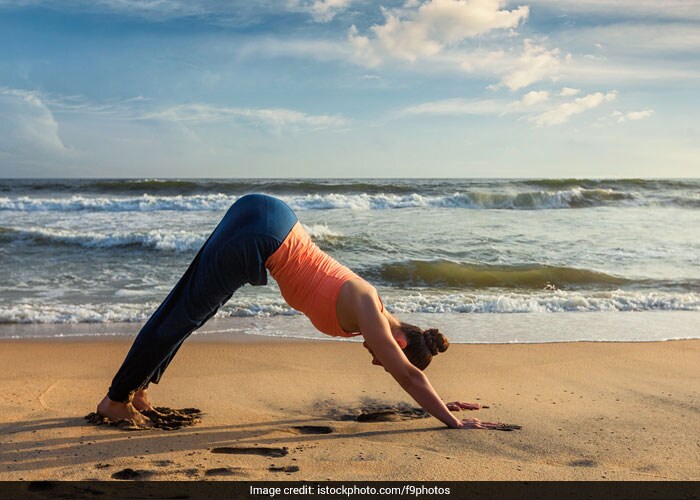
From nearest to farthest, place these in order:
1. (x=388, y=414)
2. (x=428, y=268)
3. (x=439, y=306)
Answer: (x=388, y=414)
(x=439, y=306)
(x=428, y=268)

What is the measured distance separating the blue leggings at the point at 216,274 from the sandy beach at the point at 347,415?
1.49 feet

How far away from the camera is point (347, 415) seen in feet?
12.8

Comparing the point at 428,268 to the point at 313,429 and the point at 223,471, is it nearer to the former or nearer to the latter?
the point at 313,429

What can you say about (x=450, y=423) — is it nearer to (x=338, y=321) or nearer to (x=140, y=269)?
(x=338, y=321)

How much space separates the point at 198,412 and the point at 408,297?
4.72m

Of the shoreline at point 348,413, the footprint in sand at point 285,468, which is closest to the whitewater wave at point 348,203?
the shoreline at point 348,413

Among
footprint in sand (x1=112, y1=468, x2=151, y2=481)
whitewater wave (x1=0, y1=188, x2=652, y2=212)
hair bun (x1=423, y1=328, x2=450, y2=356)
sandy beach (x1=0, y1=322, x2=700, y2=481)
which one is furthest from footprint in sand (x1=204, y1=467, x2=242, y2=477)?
whitewater wave (x1=0, y1=188, x2=652, y2=212)

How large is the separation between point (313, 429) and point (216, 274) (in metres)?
1.12

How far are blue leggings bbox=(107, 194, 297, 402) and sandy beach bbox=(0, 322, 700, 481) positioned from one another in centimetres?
46

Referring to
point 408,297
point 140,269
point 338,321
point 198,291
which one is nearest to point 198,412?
point 198,291

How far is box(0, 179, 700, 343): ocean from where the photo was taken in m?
6.99

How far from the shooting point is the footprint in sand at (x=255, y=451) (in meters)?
3.14
